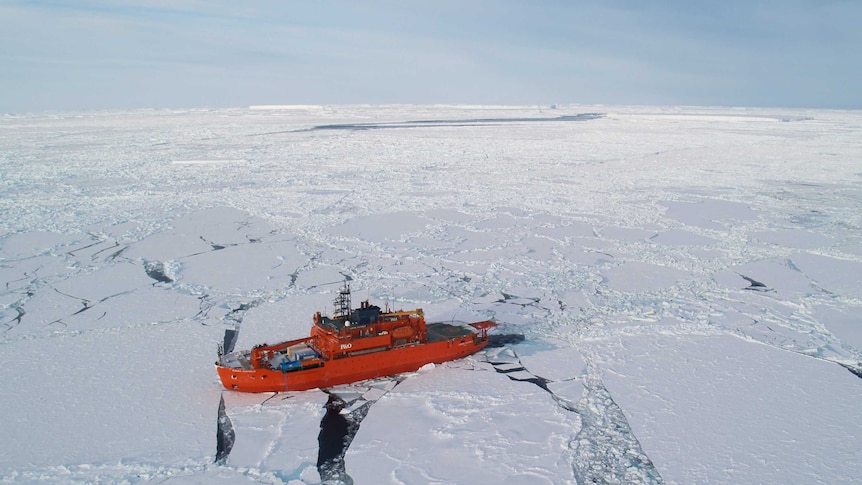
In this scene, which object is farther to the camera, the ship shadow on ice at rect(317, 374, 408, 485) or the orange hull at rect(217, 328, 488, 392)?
the orange hull at rect(217, 328, 488, 392)

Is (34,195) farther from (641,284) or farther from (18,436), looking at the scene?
(641,284)

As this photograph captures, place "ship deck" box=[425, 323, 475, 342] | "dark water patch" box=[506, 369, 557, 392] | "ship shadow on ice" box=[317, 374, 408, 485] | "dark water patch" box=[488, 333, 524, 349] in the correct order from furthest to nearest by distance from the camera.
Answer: "dark water patch" box=[488, 333, 524, 349]
"ship deck" box=[425, 323, 475, 342]
"dark water patch" box=[506, 369, 557, 392]
"ship shadow on ice" box=[317, 374, 408, 485]

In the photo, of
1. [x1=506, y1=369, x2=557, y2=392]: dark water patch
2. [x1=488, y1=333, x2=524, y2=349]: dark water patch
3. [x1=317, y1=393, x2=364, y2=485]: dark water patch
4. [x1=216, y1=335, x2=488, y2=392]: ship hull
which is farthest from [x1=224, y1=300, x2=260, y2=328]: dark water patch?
[x1=506, y1=369, x2=557, y2=392]: dark water patch

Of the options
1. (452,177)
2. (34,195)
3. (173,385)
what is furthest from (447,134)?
(173,385)

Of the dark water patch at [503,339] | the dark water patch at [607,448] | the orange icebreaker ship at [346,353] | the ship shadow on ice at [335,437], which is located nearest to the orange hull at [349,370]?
the orange icebreaker ship at [346,353]

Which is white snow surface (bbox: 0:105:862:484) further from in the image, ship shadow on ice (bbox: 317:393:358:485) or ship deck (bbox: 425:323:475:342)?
ship deck (bbox: 425:323:475:342)

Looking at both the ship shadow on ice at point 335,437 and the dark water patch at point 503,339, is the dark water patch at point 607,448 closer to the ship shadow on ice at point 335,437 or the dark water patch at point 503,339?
the dark water patch at point 503,339

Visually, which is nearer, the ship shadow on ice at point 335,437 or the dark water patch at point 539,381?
the ship shadow on ice at point 335,437
